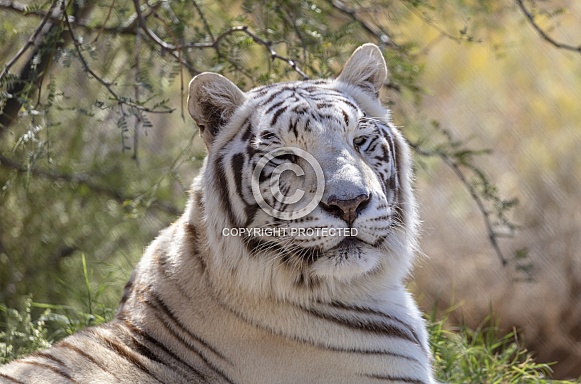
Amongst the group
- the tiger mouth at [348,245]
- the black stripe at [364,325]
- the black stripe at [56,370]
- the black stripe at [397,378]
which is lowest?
the black stripe at [56,370]

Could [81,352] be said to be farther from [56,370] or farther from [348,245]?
[348,245]

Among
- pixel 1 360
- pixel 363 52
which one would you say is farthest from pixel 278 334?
pixel 1 360

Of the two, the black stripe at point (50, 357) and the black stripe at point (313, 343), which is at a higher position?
the black stripe at point (313, 343)

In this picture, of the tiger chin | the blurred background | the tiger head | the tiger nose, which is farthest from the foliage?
the tiger nose

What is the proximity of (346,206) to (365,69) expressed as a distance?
78 cm

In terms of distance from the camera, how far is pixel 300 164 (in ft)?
8.68

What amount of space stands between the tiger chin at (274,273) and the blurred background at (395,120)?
20.5 inches

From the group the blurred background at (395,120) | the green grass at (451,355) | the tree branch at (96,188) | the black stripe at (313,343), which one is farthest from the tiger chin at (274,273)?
the tree branch at (96,188)

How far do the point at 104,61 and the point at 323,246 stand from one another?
3.07 meters

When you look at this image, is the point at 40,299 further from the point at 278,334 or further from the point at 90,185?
the point at 278,334

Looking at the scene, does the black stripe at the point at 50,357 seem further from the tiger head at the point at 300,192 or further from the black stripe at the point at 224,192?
the black stripe at the point at 224,192

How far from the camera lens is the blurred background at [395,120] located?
13.4ft

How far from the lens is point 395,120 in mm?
6344

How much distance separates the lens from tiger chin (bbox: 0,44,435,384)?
262 centimetres
